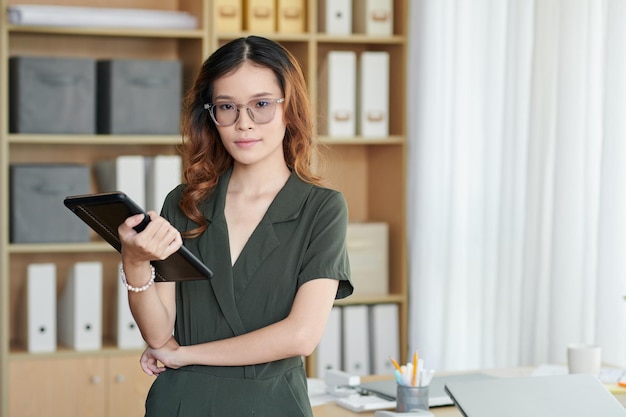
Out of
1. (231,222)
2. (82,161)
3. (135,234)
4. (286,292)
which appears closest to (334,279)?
(286,292)

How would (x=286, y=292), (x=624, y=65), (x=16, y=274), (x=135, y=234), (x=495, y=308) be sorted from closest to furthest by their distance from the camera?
(x=135, y=234) → (x=286, y=292) → (x=624, y=65) → (x=495, y=308) → (x=16, y=274)

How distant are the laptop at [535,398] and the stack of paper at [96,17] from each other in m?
2.13

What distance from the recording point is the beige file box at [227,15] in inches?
151

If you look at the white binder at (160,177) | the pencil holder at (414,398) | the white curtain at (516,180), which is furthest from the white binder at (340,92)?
the pencil holder at (414,398)

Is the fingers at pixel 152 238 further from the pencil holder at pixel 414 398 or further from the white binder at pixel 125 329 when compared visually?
the white binder at pixel 125 329

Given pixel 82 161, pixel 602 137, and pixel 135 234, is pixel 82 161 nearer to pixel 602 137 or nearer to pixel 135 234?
pixel 602 137

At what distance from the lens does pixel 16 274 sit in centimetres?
399

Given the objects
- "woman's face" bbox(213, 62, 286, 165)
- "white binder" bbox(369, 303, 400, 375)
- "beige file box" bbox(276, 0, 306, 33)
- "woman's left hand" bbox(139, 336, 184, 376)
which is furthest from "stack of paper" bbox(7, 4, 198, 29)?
"woman's left hand" bbox(139, 336, 184, 376)

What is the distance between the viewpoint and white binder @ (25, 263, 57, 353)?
147 inches

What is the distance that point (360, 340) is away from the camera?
4074 mm

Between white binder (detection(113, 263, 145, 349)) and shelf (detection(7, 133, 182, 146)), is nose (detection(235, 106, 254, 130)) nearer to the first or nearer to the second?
shelf (detection(7, 133, 182, 146))

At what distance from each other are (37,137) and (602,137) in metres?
1.97

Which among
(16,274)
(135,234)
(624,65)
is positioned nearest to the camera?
(135,234)

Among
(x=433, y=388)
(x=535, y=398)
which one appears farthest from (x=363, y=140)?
(x=535, y=398)
